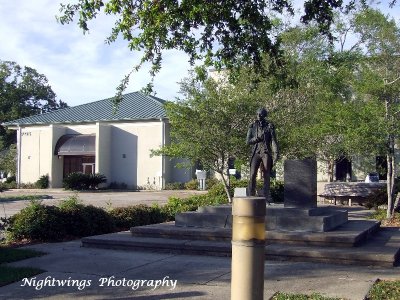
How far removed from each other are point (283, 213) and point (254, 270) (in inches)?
304

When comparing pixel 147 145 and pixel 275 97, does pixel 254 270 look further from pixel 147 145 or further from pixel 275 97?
pixel 147 145

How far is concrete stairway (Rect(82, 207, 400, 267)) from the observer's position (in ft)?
29.5

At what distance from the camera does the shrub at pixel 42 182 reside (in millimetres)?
42641

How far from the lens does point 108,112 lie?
144 feet

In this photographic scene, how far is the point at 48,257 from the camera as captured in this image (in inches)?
387

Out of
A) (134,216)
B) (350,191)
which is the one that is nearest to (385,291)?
(134,216)

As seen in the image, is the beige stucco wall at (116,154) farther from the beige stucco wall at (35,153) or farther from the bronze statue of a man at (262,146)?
the bronze statue of a man at (262,146)

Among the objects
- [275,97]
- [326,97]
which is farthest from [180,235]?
[326,97]

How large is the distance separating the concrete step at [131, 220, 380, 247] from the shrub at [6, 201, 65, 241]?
1.83m

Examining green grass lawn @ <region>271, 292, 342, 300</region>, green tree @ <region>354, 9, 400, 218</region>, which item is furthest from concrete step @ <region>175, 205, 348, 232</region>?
green tree @ <region>354, 9, 400, 218</region>

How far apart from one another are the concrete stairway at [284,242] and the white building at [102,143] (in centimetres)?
2794

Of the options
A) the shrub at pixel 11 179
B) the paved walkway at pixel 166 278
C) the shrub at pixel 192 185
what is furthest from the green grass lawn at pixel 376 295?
the shrub at pixel 11 179

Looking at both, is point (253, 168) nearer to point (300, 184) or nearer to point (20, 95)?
point (300, 184)

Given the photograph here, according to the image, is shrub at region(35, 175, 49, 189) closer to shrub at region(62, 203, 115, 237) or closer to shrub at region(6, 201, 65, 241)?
shrub at region(62, 203, 115, 237)
